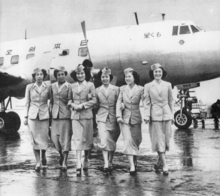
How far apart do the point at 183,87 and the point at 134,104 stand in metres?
7.34

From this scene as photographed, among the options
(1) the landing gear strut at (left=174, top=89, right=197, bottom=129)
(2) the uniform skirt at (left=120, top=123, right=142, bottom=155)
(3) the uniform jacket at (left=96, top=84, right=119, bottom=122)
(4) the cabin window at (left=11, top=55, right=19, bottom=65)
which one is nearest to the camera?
(2) the uniform skirt at (left=120, top=123, right=142, bottom=155)

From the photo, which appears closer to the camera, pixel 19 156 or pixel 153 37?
pixel 19 156

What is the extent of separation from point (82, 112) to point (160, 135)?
143cm

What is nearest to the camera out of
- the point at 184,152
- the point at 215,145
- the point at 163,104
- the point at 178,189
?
the point at 178,189

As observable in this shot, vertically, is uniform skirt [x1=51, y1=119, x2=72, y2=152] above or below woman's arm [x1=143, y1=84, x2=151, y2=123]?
below

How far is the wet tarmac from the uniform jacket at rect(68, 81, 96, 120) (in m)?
0.98

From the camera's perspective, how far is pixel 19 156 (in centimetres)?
802

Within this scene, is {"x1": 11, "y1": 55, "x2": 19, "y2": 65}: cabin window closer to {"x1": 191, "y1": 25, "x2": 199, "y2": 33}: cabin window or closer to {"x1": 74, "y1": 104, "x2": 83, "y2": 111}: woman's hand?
{"x1": 191, "y1": 25, "x2": 199, "y2": 33}: cabin window

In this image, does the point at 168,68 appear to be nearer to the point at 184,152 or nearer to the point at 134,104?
the point at 184,152

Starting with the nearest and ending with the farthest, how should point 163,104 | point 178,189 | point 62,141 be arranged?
point 178,189, point 163,104, point 62,141

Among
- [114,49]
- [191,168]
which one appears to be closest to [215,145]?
[191,168]

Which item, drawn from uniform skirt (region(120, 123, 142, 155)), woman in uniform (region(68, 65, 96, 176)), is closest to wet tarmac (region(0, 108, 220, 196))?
uniform skirt (region(120, 123, 142, 155))

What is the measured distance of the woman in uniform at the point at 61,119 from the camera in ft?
21.3

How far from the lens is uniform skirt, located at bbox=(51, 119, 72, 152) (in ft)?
21.2
